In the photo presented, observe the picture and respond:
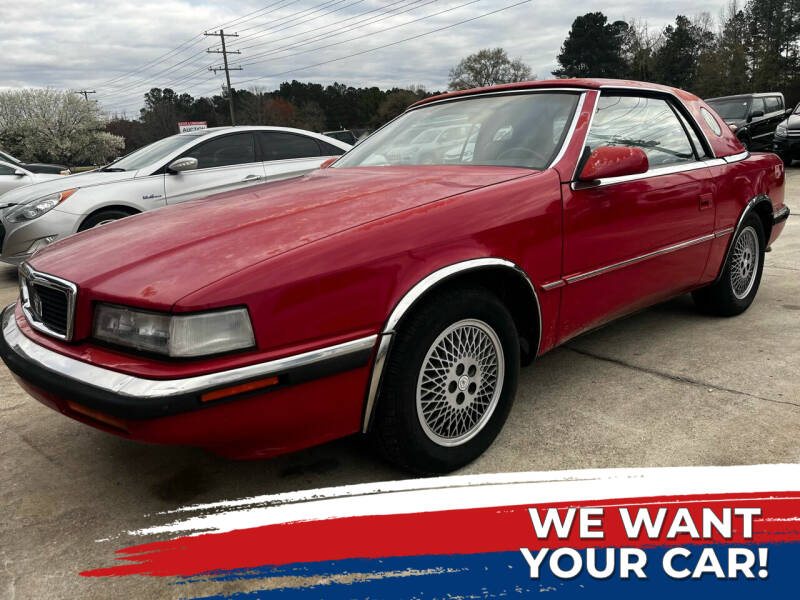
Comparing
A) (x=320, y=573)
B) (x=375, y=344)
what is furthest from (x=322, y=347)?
(x=320, y=573)

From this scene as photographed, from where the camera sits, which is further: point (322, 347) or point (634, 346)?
point (634, 346)

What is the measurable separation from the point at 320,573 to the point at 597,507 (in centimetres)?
91

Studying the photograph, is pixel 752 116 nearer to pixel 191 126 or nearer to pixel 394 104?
pixel 191 126

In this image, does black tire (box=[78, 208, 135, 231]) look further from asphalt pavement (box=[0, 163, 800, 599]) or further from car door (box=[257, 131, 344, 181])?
asphalt pavement (box=[0, 163, 800, 599])

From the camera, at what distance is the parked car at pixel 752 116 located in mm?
13219

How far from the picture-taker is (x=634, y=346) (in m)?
3.56

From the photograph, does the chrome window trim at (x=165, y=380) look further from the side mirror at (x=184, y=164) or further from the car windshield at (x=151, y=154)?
the car windshield at (x=151, y=154)

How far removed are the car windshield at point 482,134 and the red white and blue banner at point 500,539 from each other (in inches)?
53.1

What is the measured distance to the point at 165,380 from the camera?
5.60 ft

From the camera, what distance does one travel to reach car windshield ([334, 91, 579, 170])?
276 cm

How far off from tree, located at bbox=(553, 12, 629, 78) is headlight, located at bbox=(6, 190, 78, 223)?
58.8 meters

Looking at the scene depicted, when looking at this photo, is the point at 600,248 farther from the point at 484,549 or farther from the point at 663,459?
the point at 484,549

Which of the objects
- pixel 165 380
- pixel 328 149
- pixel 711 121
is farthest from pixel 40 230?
pixel 711 121

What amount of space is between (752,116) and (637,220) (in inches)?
502
